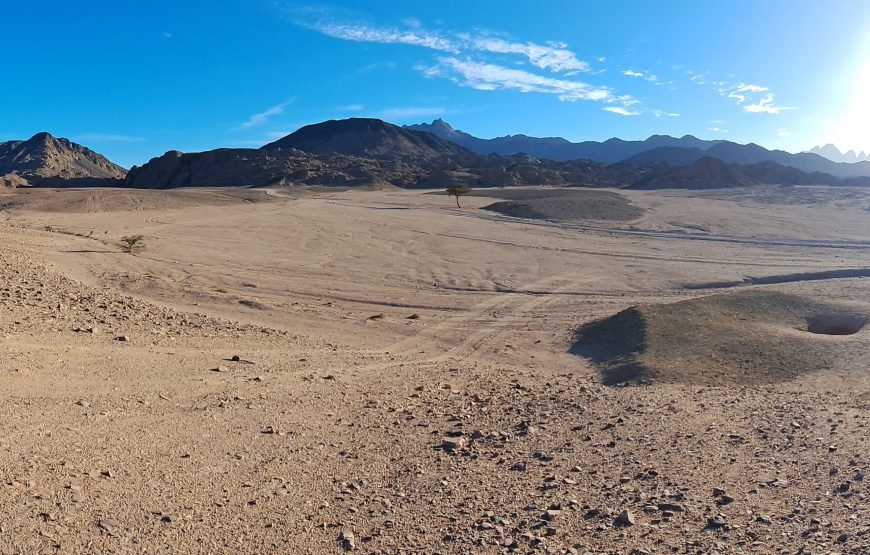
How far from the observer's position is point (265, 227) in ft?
101

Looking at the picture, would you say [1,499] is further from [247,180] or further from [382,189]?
[247,180]

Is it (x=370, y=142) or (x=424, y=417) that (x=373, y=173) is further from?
(x=370, y=142)

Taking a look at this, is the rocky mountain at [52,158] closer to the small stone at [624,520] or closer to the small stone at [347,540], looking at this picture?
the small stone at [347,540]

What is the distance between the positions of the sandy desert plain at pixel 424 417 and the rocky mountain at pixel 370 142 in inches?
5761

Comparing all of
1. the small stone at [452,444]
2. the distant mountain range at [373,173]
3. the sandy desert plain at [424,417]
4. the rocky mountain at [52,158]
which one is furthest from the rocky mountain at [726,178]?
the rocky mountain at [52,158]

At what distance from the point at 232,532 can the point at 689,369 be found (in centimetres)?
642

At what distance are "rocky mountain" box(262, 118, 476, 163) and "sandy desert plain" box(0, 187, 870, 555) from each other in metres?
146

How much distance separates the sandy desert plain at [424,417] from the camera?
4.32 metres

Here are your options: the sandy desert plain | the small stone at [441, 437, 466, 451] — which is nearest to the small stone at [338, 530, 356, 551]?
the sandy desert plain

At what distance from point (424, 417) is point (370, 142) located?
172159 mm

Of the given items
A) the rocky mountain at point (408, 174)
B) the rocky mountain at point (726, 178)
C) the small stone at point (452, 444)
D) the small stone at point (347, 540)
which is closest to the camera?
the small stone at point (347, 540)

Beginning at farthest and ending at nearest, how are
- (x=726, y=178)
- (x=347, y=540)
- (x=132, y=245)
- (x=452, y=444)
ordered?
(x=726, y=178)
(x=132, y=245)
(x=452, y=444)
(x=347, y=540)

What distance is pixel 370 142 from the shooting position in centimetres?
17425


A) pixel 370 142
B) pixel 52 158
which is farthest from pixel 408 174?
pixel 52 158
